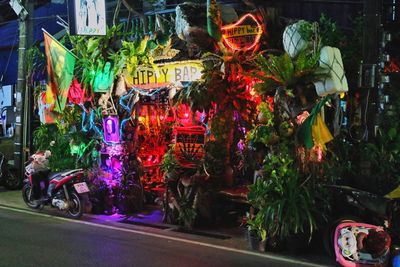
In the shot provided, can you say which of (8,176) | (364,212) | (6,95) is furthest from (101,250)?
(6,95)

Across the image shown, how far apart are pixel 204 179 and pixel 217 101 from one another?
1.64 m

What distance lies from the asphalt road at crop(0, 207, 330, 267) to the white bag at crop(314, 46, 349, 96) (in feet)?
9.02

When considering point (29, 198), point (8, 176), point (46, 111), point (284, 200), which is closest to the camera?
point (284, 200)

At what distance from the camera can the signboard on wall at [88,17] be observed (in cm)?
1138

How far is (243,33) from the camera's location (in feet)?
32.7

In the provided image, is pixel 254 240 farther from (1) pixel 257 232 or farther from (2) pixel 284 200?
(2) pixel 284 200

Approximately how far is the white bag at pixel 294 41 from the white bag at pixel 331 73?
442 millimetres

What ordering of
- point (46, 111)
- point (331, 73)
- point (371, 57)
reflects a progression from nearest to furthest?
point (331, 73) < point (371, 57) < point (46, 111)

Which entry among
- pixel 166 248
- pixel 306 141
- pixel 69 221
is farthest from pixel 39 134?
pixel 306 141

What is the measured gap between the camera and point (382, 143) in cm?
888

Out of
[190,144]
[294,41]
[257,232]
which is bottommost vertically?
[257,232]

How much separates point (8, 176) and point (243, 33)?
30.3ft

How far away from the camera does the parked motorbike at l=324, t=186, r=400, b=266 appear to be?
25.3 feet

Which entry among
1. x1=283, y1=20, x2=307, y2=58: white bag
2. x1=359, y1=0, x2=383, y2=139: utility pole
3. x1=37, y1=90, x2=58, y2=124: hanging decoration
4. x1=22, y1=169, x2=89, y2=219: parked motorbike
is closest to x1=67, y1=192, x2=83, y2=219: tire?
x1=22, y1=169, x2=89, y2=219: parked motorbike
